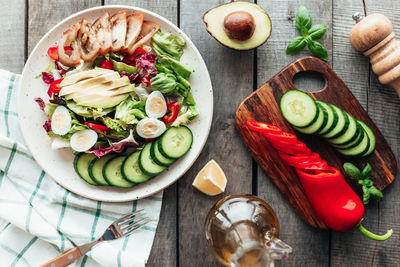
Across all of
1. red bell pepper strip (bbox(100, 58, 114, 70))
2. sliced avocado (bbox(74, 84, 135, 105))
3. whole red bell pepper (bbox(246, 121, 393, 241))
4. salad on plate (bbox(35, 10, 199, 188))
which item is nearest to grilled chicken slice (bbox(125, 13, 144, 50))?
salad on plate (bbox(35, 10, 199, 188))

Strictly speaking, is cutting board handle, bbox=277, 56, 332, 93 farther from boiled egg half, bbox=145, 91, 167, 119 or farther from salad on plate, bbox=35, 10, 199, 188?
boiled egg half, bbox=145, 91, 167, 119

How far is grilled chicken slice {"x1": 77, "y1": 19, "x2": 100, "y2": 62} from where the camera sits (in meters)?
2.17

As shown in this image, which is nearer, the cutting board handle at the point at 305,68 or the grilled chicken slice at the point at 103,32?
the grilled chicken slice at the point at 103,32

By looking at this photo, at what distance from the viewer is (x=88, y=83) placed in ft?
7.09

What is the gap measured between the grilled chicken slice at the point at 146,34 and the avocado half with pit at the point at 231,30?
298 millimetres

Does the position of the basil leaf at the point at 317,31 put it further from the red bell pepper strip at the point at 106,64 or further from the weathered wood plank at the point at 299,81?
the red bell pepper strip at the point at 106,64

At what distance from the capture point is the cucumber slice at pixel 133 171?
7.21ft

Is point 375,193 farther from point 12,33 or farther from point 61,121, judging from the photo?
point 12,33

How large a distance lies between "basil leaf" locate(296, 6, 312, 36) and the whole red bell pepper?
24.4 inches

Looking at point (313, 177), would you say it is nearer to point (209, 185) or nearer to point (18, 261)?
point (209, 185)

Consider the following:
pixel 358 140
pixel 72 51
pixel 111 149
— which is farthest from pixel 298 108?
pixel 72 51

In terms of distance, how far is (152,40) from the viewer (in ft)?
7.32

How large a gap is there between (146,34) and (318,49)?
1.02m

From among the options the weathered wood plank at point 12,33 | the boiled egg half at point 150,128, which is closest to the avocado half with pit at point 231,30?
the boiled egg half at point 150,128
